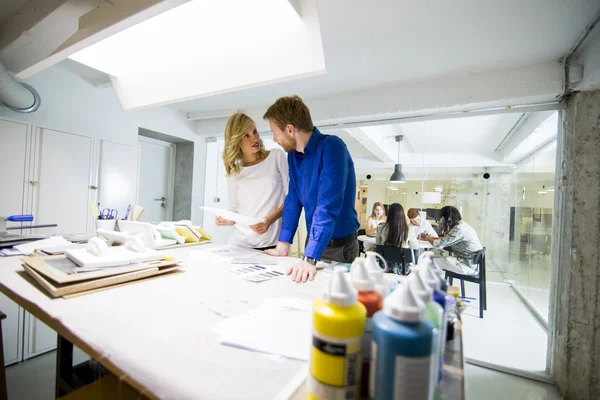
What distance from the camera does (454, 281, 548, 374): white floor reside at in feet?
8.42

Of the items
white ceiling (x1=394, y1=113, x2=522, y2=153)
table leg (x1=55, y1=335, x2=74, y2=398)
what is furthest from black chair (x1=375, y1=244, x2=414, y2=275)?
table leg (x1=55, y1=335, x2=74, y2=398)

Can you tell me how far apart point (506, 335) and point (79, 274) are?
3.93 meters

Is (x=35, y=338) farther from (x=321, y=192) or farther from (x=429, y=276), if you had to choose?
(x=429, y=276)

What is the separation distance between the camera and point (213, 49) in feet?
4.68

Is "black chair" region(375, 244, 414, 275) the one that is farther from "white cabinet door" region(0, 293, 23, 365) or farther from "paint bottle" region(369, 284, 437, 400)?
"white cabinet door" region(0, 293, 23, 365)

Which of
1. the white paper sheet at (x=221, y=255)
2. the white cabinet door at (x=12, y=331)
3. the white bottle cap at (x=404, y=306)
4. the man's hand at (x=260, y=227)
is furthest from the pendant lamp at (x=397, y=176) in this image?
the white cabinet door at (x=12, y=331)

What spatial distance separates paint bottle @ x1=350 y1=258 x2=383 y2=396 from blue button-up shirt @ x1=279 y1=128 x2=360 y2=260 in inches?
26.6

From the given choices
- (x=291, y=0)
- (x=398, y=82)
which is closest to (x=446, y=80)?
(x=398, y=82)

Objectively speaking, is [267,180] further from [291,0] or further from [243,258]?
[291,0]

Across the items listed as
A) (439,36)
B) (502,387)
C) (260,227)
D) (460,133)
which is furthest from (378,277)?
(460,133)

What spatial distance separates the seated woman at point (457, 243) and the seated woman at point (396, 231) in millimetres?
441

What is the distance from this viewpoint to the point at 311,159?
1514 mm

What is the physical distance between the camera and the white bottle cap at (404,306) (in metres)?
0.40

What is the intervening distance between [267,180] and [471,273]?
299 centimetres
